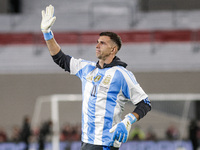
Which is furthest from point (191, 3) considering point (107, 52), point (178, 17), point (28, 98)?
point (107, 52)

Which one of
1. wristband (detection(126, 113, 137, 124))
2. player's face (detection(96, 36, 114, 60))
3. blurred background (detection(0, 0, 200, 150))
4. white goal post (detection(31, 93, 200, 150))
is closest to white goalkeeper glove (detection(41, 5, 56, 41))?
player's face (detection(96, 36, 114, 60))

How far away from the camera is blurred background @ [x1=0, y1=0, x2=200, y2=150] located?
1498 centimetres

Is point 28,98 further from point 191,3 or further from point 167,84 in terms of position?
point 191,3

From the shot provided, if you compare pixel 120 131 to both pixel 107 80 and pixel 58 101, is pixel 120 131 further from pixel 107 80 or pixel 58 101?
pixel 58 101

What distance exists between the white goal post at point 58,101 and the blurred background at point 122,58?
0.05 m

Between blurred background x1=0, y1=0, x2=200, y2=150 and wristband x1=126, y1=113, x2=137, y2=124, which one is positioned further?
blurred background x1=0, y1=0, x2=200, y2=150

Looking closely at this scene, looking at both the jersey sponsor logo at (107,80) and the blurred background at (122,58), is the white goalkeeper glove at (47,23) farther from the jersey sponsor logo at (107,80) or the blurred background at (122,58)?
the blurred background at (122,58)

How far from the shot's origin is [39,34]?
59.9ft

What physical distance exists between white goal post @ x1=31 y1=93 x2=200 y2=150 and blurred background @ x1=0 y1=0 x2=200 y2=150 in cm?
5

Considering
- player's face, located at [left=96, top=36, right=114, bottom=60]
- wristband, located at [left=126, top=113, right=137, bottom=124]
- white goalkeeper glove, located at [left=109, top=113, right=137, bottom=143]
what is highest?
player's face, located at [left=96, top=36, right=114, bottom=60]

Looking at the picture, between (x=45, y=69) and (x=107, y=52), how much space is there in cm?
1372

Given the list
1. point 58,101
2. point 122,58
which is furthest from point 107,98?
point 122,58

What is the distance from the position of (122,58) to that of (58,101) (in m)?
3.30

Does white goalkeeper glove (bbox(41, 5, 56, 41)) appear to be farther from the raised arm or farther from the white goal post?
the white goal post
